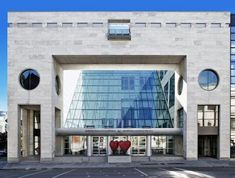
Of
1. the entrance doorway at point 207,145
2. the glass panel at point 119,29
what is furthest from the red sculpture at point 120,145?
the glass panel at point 119,29

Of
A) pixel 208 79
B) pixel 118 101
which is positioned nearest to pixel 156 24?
pixel 208 79

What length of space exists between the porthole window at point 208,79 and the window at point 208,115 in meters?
2.75

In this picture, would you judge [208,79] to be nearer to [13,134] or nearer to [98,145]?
[98,145]

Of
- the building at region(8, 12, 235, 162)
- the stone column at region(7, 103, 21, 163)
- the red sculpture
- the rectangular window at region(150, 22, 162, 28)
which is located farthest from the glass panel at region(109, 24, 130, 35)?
the stone column at region(7, 103, 21, 163)

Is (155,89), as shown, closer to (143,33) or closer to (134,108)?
(134,108)

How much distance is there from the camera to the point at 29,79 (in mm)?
44062

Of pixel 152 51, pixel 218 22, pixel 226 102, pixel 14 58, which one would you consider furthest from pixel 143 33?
pixel 14 58

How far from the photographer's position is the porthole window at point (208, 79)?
44.3 metres

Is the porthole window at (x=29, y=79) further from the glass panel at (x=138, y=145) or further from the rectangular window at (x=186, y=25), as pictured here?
the rectangular window at (x=186, y=25)

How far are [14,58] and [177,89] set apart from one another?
22.9 metres

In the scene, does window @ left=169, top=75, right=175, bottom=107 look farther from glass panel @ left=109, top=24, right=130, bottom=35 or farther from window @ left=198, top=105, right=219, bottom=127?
glass panel @ left=109, top=24, right=130, bottom=35

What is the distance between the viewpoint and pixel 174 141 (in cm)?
5050

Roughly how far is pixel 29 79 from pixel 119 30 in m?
12.8

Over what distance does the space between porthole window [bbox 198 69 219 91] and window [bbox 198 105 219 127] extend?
275cm
